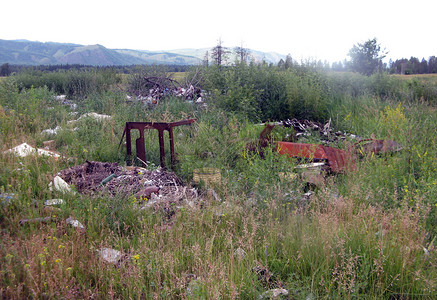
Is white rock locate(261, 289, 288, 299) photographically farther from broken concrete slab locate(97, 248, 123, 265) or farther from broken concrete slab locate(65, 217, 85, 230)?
broken concrete slab locate(65, 217, 85, 230)

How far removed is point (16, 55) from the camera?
198125 mm

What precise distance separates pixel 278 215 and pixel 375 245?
3.64 feet

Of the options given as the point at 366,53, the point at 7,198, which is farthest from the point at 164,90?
the point at 366,53

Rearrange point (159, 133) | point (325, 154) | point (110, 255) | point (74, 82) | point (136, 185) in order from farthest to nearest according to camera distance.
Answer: point (74, 82) < point (159, 133) < point (325, 154) < point (136, 185) < point (110, 255)

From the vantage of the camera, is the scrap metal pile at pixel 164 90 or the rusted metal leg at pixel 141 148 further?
the scrap metal pile at pixel 164 90

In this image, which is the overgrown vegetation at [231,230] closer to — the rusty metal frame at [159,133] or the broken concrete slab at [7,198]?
the broken concrete slab at [7,198]

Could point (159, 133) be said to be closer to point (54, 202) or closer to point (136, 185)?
point (136, 185)

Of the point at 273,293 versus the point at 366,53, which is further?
the point at 366,53

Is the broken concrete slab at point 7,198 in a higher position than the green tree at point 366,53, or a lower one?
lower

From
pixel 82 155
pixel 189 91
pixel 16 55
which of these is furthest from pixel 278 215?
pixel 16 55

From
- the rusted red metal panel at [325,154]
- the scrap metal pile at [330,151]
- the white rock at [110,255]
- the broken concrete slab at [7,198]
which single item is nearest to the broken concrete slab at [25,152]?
the broken concrete slab at [7,198]

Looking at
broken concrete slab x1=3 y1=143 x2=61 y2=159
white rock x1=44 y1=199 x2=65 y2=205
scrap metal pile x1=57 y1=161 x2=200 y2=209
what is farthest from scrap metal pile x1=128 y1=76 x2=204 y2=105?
white rock x1=44 y1=199 x2=65 y2=205

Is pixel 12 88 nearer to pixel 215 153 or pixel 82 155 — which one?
pixel 82 155

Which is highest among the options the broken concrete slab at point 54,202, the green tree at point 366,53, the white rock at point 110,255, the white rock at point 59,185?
the green tree at point 366,53
